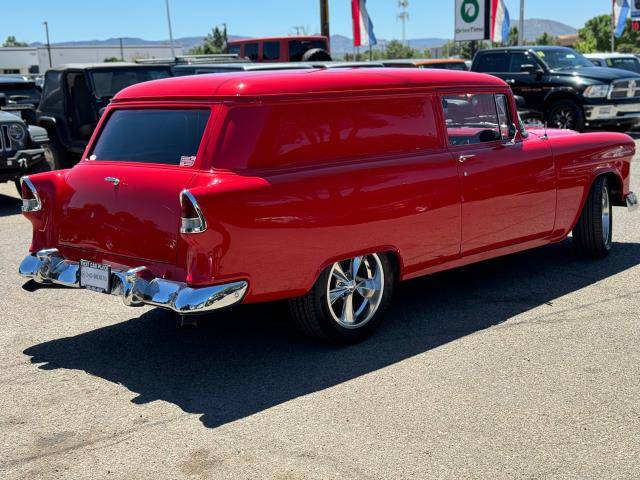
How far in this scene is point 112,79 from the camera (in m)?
13.4

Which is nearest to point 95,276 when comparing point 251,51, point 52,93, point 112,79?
point 112,79

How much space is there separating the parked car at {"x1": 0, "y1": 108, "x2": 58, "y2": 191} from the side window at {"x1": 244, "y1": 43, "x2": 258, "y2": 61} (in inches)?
513

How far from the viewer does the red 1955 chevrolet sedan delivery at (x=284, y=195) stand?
4.82 meters

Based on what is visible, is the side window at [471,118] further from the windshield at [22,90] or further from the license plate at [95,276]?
the windshield at [22,90]

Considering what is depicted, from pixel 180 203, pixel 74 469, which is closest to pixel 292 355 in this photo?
pixel 180 203

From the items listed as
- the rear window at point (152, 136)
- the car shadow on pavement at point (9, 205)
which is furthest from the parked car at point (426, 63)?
the rear window at point (152, 136)

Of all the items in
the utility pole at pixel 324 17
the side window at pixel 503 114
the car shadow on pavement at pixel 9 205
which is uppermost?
the utility pole at pixel 324 17

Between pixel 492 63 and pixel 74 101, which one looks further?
pixel 492 63

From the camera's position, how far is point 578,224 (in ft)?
24.8

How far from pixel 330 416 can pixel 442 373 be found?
0.87 meters

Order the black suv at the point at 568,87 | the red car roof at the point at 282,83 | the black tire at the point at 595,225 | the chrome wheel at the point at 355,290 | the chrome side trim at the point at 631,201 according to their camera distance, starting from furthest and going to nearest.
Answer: the black suv at the point at 568,87 → the chrome side trim at the point at 631,201 → the black tire at the point at 595,225 → the chrome wheel at the point at 355,290 → the red car roof at the point at 282,83

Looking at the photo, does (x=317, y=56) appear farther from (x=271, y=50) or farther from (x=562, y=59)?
(x=562, y=59)

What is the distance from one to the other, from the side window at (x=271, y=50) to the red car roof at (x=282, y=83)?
715 inches

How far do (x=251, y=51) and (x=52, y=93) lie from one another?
464 inches
